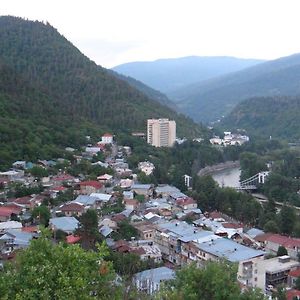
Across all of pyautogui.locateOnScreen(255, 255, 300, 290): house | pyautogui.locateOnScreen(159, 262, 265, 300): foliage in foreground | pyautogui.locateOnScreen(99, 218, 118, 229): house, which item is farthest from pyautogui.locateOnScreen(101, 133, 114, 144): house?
pyautogui.locateOnScreen(159, 262, 265, 300): foliage in foreground

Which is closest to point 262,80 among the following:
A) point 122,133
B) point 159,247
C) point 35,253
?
point 122,133

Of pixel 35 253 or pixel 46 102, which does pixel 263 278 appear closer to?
pixel 35 253

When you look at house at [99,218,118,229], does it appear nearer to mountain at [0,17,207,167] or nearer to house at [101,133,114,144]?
mountain at [0,17,207,167]

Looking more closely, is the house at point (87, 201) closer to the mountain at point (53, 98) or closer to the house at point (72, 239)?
the house at point (72, 239)

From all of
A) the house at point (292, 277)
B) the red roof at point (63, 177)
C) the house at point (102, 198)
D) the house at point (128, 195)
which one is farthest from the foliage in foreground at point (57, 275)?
the red roof at point (63, 177)

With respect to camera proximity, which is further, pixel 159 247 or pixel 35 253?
pixel 159 247

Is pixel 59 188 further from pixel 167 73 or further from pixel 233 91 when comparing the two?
pixel 167 73
